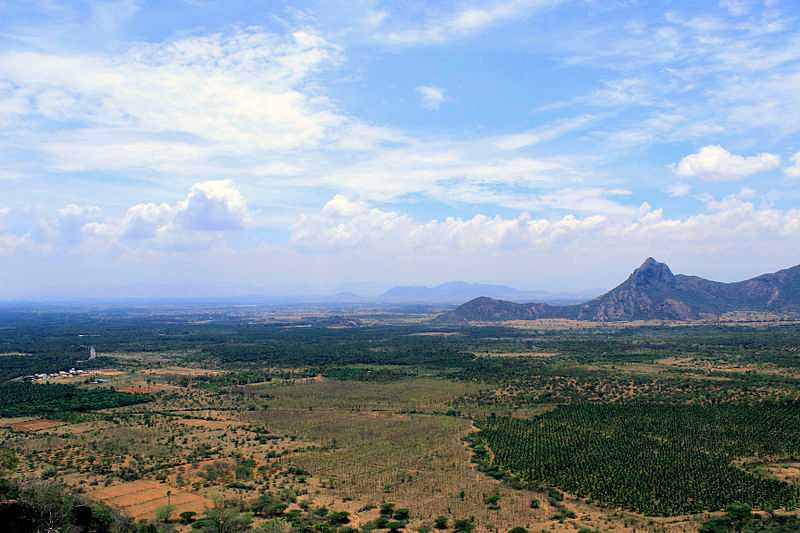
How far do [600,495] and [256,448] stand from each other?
2988cm

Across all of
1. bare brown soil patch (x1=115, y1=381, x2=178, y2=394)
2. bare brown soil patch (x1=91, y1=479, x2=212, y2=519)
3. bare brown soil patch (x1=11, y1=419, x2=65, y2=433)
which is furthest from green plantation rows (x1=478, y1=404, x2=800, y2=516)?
bare brown soil patch (x1=115, y1=381, x2=178, y2=394)

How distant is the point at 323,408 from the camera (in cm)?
7594

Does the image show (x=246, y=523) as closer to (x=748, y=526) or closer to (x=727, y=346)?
(x=748, y=526)

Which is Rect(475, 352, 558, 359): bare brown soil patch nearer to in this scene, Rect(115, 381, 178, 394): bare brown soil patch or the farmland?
the farmland

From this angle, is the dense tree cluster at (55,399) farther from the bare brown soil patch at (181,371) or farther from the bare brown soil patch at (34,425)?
the bare brown soil patch at (181,371)

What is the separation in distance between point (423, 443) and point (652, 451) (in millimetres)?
19650

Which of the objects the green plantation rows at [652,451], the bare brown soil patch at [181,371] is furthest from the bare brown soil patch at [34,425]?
the green plantation rows at [652,451]

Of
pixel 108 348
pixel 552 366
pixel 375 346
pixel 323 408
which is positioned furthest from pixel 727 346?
pixel 108 348

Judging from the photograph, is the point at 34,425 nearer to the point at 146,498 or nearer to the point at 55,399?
the point at 55,399

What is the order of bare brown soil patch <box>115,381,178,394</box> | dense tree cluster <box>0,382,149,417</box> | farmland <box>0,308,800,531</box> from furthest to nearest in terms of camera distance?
1. bare brown soil patch <box>115,381,178,394</box>
2. dense tree cluster <box>0,382,149,417</box>
3. farmland <box>0,308,800,531</box>

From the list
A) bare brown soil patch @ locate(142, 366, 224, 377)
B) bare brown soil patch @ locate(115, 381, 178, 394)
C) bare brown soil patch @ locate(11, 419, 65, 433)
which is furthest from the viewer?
bare brown soil patch @ locate(142, 366, 224, 377)

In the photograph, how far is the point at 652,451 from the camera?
5106 centimetres

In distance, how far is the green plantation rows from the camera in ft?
134

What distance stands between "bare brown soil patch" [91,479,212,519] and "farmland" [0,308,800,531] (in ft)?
0.60
